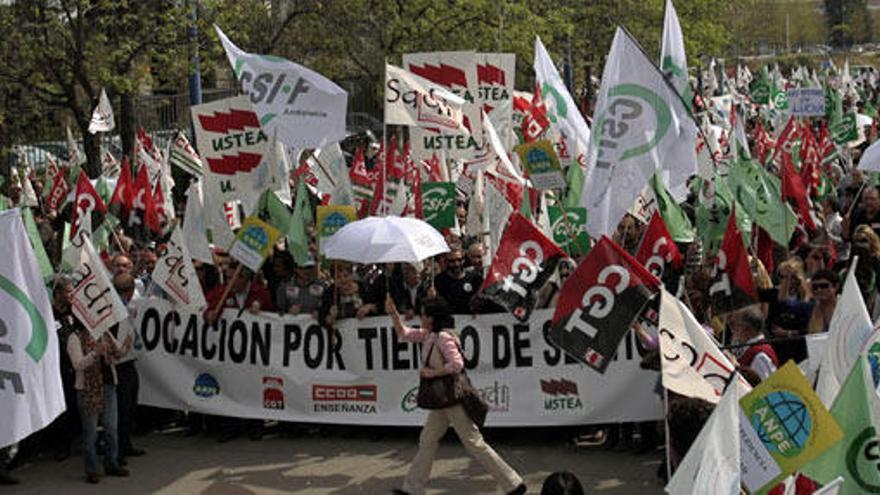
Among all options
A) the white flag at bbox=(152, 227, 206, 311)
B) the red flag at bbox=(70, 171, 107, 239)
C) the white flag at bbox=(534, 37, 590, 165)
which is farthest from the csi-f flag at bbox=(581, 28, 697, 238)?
the red flag at bbox=(70, 171, 107, 239)

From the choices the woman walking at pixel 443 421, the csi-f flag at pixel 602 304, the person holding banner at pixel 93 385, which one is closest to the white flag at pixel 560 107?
the woman walking at pixel 443 421

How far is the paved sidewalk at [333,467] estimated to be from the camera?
1075 cm

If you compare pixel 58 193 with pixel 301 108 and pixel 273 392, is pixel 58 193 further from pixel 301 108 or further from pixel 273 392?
pixel 273 392

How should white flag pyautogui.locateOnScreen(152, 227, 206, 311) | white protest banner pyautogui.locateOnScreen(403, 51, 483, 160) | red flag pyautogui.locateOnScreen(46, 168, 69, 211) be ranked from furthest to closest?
red flag pyautogui.locateOnScreen(46, 168, 69, 211) < white protest banner pyautogui.locateOnScreen(403, 51, 483, 160) < white flag pyautogui.locateOnScreen(152, 227, 206, 311)

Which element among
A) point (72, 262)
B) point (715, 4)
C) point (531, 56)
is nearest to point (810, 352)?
point (72, 262)

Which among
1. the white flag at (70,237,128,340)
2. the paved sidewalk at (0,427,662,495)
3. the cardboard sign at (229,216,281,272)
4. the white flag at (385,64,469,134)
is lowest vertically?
the paved sidewalk at (0,427,662,495)

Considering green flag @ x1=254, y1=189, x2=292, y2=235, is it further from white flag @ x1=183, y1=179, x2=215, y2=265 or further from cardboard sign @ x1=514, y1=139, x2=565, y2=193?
cardboard sign @ x1=514, y1=139, x2=565, y2=193

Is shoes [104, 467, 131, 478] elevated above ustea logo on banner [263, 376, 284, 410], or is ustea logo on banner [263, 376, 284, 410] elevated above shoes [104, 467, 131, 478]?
ustea logo on banner [263, 376, 284, 410]

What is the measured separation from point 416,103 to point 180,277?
10.4 ft

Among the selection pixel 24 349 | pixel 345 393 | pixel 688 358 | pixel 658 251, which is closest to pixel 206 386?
pixel 345 393

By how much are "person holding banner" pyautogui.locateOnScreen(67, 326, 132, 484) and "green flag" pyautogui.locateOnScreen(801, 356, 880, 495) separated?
Result: 6.59m

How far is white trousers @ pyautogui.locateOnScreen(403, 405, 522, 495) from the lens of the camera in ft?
32.0

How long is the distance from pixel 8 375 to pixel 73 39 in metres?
15.9

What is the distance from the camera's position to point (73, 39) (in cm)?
2209
